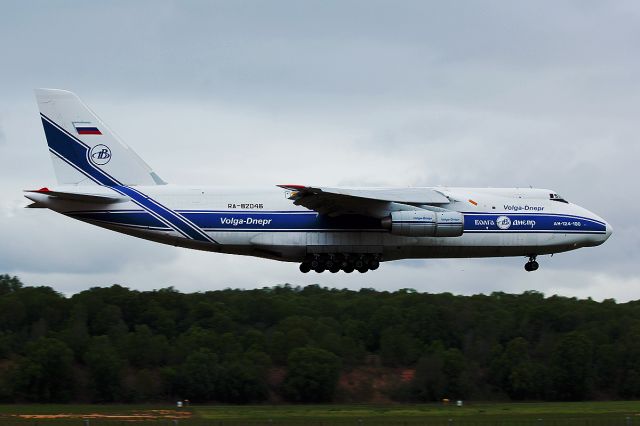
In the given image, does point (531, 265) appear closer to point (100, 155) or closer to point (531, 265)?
point (531, 265)

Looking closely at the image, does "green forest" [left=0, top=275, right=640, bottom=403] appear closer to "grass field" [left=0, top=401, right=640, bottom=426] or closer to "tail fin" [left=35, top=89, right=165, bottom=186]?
"grass field" [left=0, top=401, right=640, bottom=426]

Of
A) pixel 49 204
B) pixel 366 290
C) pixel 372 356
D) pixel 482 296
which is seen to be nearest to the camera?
pixel 49 204

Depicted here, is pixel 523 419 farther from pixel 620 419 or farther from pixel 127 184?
pixel 127 184

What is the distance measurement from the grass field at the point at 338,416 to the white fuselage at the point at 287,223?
5159 millimetres

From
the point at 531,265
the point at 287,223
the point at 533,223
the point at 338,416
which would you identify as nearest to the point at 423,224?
the point at 287,223

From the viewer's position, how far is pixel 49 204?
3466cm

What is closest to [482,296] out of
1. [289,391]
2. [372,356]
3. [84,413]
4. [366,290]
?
[366,290]

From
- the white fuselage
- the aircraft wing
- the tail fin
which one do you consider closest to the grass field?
the white fuselage

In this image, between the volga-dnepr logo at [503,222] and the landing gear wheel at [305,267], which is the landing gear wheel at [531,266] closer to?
the volga-dnepr logo at [503,222]

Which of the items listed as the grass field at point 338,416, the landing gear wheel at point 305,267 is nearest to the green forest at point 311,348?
the grass field at point 338,416

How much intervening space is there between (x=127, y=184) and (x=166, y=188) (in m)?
1.35

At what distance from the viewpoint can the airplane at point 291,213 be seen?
114 feet

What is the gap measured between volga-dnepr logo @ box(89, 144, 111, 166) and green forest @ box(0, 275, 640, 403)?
19428 mm

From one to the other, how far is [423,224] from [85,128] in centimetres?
1086
